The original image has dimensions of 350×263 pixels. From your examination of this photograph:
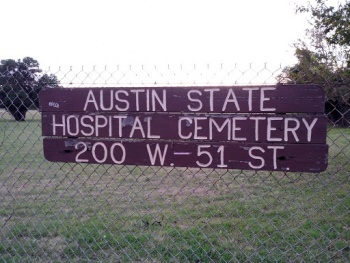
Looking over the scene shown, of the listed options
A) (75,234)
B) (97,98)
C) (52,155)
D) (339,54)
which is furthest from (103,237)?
(339,54)

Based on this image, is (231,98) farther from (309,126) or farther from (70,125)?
(70,125)

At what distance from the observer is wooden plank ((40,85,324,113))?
1.97m

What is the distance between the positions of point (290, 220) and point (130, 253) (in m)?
1.89

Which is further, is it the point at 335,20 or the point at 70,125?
the point at 335,20

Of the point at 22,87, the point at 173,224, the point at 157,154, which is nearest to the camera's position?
the point at 157,154

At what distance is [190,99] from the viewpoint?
2129 mm

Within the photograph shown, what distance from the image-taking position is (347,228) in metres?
3.60

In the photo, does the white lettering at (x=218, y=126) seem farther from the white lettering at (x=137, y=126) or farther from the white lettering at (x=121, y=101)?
the white lettering at (x=121, y=101)

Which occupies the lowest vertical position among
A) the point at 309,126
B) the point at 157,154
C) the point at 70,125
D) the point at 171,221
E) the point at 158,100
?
the point at 171,221

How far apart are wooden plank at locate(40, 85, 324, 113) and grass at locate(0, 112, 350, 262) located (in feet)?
1.09

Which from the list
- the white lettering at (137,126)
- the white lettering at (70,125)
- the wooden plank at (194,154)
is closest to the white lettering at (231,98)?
the wooden plank at (194,154)

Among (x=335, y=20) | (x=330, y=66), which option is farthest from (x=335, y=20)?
(x=330, y=66)

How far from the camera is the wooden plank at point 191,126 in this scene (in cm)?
199

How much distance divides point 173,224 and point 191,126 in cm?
195
